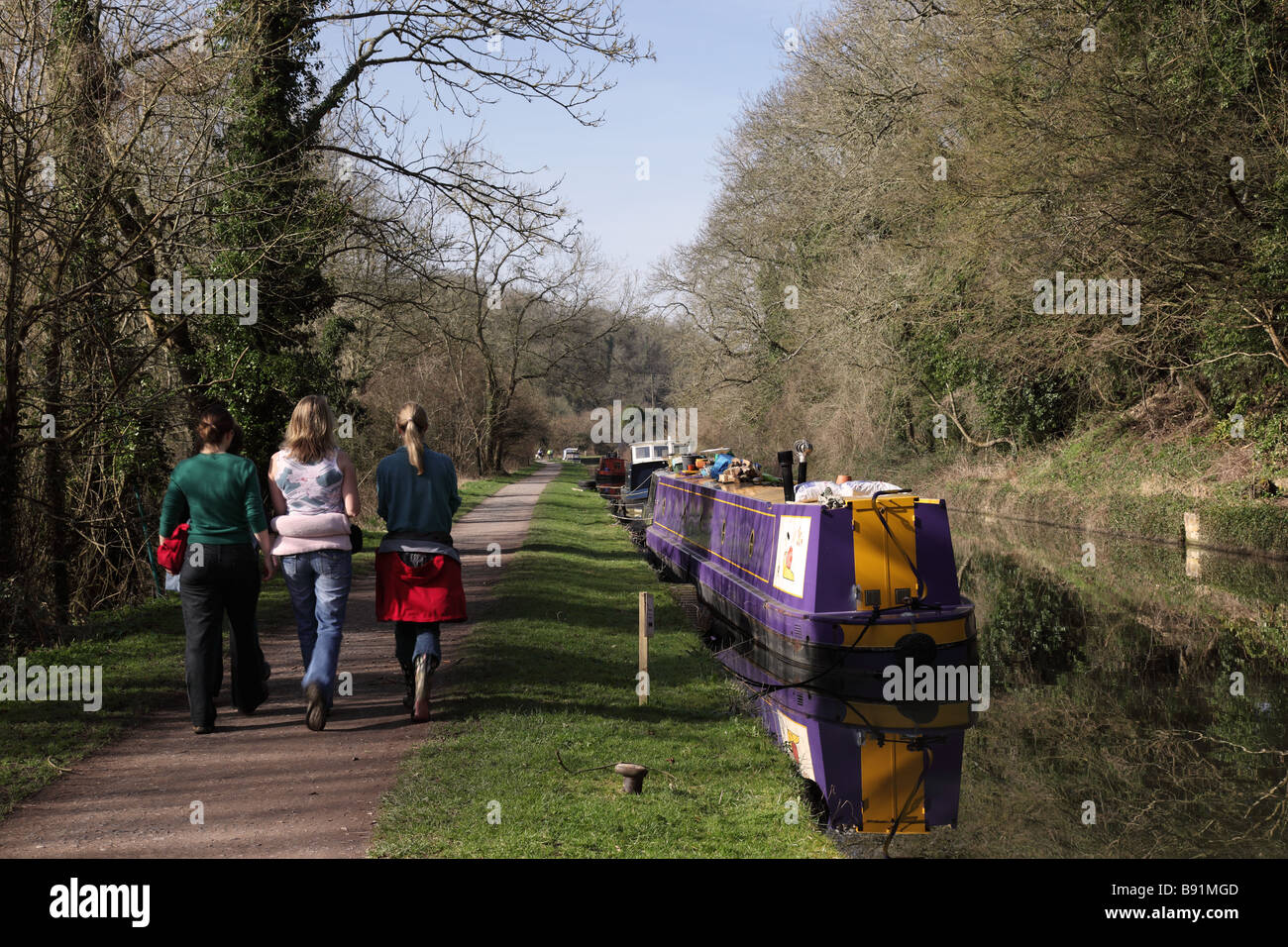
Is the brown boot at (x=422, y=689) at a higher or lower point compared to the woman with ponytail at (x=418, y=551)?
lower

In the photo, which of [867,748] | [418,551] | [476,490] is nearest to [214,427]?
[418,551]

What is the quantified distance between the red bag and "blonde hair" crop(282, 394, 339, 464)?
2.29 feet

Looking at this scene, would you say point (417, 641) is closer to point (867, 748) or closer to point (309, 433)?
point (309, 433)

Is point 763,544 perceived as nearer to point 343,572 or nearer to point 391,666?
point 391,666

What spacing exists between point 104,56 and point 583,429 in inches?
3060

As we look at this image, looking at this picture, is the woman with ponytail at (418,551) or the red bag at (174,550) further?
the woman with ponytail at (418,551)

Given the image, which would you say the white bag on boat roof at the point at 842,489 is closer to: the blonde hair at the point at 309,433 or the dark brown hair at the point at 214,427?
the blonde hair at the point at 309,433

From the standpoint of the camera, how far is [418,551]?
6.12m

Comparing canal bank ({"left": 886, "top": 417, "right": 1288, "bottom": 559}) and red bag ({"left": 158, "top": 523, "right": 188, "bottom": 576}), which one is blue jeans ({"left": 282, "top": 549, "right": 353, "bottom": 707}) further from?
canal bank ({"left": 886, "top": 417, "right": 1288, "bottom": 559})

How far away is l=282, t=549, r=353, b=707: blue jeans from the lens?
19.2 feet

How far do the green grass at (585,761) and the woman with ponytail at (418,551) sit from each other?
633mm

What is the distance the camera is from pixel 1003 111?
58.1 feet

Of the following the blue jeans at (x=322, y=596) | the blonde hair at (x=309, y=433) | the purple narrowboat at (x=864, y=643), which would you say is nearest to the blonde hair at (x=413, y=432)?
the blonde hair at (x=309, y=433)

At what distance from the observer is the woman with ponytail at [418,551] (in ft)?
20.0
